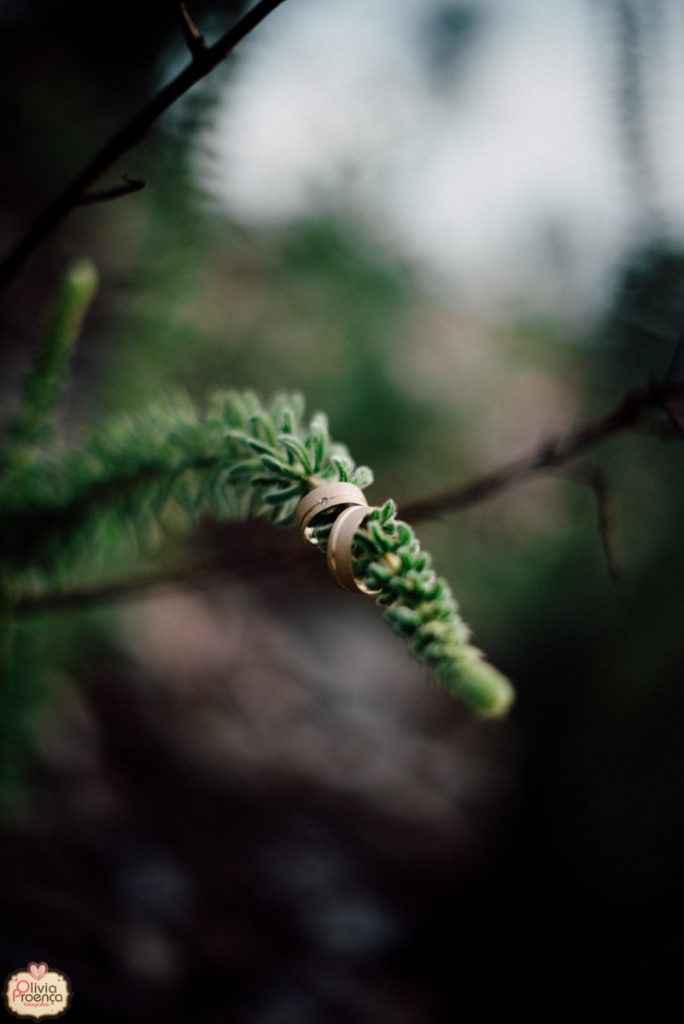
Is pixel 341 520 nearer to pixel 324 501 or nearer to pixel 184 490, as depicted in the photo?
pixel 324 501

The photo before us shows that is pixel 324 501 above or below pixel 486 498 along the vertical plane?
above

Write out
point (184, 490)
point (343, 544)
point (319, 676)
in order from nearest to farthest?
point (343, 544), point (184, 490), point (319, 676)

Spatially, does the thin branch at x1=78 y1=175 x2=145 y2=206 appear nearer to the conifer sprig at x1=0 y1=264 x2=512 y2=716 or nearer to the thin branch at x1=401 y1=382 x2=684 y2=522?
the conifer sprig at x1=0 y1=264 x2=512 y2=716

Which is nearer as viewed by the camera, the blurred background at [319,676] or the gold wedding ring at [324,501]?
the gold wedding ring at [324,501]

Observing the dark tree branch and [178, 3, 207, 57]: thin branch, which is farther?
the dark tree branch

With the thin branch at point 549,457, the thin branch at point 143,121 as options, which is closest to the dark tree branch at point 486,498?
the thin branch at point 549,457

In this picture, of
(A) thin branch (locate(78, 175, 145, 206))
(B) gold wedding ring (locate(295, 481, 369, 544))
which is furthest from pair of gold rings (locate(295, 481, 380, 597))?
(A) thin branch (locate(78, 175, 145, 206))

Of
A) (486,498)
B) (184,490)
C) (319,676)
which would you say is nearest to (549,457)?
(486,498)

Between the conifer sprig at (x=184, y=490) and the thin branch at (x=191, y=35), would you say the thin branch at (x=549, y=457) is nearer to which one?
the conifer sprig at (x=184, y=490)
